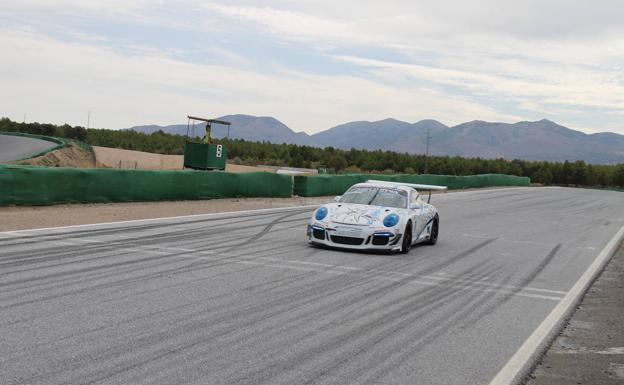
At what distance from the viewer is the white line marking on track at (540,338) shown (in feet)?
20.3

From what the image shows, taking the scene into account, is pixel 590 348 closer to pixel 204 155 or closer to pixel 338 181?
pixel 338 181

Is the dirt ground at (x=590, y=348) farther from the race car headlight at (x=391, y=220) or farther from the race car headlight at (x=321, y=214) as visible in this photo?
the race car headlight at (x=321, y=214)

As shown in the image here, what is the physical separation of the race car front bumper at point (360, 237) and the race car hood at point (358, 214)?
0.16 m

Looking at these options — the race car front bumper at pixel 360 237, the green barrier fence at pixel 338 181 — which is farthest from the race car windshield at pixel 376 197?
the green barrier fence at pixel 338 181

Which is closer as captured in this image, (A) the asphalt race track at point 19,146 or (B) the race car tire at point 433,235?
(B) the race car tire at point 433,235

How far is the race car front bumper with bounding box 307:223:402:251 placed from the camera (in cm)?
1322

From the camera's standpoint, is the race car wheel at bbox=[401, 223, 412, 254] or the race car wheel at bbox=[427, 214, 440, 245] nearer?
the race car wheel at bbox=[401, 223, 412, 254]

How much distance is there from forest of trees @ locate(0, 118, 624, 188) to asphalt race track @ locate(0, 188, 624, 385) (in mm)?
71256

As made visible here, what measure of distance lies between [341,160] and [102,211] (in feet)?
228

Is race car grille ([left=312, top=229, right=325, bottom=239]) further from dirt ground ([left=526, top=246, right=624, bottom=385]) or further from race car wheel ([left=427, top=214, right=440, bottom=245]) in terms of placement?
dirt ground ([left=526, top=246, right=624, bottom=385])

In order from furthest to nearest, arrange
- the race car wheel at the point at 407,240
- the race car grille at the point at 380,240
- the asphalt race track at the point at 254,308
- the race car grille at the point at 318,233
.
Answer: the race car wheel at the point at 407,240 < the race car grille at the point at 318,233 < the race car grille at the point at 380,240 < the asphalt race track at the point at 254,308

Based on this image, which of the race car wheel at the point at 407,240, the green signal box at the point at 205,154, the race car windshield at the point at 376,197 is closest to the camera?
the race car wheel at the point at 407,240

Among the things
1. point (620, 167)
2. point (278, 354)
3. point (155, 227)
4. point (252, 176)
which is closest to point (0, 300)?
point (278, 354)

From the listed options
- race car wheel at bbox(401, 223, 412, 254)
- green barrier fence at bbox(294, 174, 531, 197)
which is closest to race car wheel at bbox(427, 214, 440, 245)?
race car wheel at bbox(401, 223, 412, 254)
